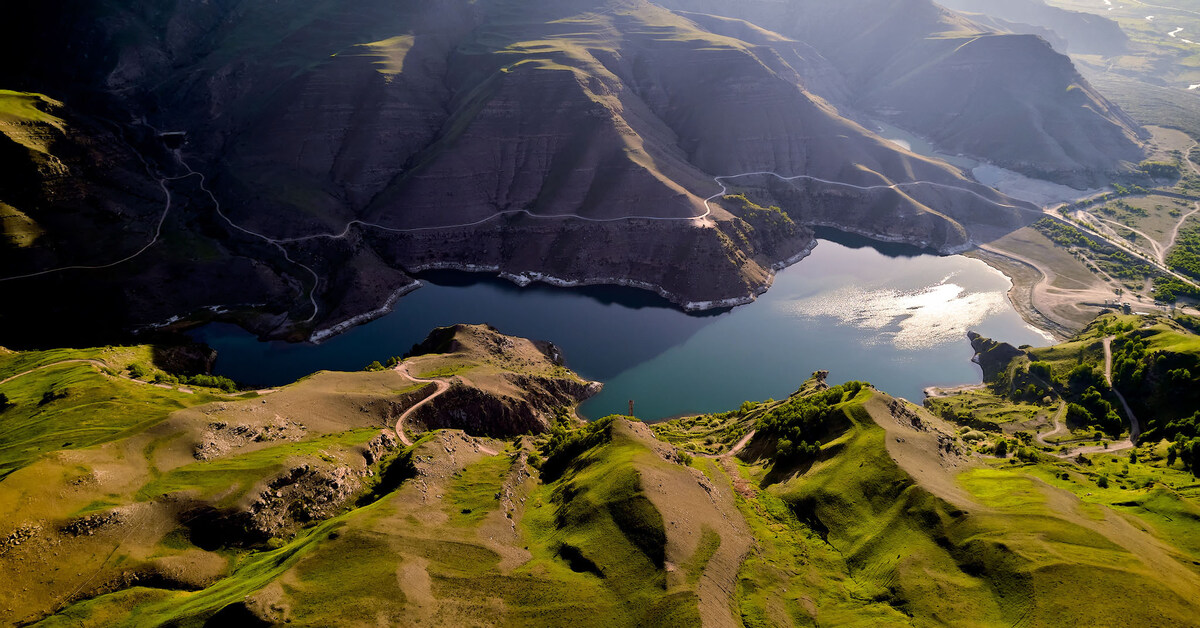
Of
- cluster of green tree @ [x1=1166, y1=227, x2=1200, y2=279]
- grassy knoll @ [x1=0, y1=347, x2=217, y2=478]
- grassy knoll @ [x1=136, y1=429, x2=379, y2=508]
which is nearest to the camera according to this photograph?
grassy knoll @ [x1=136, y1=429, x2=379, y2=508]

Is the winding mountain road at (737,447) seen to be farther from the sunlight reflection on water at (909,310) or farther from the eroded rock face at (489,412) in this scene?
the sunlight reflection on water at (909,310)

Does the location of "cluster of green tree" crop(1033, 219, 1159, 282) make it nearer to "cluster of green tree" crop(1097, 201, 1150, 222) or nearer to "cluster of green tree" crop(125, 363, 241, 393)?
"cluster of green tree" crop(1097, 201, 1150, 222)

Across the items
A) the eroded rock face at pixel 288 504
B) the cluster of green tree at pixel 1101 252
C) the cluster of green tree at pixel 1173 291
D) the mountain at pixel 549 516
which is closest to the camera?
the mountain at pixel 549 516

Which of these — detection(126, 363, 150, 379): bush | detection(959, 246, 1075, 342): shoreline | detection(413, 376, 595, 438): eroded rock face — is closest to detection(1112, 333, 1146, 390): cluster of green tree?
detection(959, 246, 1075, 342): shoreline

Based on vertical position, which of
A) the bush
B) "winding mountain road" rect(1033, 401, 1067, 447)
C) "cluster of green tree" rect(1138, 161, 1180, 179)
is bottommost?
"winding mountain road" rect(1033, 401, 1067, 447)

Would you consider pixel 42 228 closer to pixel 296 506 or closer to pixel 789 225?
pixel 296 506

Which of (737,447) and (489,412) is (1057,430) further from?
(489,412)

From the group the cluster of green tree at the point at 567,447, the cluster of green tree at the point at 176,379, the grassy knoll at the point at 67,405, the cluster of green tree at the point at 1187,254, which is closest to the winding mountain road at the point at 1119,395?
the cluster of green tree at the point at 567,447

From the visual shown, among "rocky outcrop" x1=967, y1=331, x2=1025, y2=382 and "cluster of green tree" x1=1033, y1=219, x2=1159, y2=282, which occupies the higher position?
"cluster of green tree" x1=1033, y1=219, x2=1159, y2=282
